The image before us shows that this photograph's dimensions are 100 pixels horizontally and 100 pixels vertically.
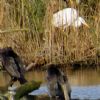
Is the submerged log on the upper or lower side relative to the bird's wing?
lower

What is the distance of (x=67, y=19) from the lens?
14312 millimetres

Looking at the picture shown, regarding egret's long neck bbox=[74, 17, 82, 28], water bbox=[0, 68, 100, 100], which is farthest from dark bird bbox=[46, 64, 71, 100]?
egret's long neck bbox=[74, 17, 82, 28]

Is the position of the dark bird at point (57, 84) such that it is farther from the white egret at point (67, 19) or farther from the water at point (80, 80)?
the white egret at point (67, 19)

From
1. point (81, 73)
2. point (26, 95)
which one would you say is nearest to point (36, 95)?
point (26, 95)

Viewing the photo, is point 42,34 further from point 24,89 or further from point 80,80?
point 24,89

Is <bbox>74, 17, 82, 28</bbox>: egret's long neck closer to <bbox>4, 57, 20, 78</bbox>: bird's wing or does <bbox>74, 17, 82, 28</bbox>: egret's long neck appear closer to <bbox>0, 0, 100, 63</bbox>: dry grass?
<bbox>0, 0, 100, 63</bbox>: dry grass

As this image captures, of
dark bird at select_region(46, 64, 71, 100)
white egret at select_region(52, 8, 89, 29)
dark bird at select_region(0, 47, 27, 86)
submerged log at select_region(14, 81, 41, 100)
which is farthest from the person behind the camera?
white egret at select_region(52, 8, 89, 29)

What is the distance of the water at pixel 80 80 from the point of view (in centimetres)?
1116

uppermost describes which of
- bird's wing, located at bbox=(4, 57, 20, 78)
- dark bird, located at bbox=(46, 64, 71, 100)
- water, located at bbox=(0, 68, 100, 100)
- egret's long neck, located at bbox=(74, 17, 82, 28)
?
egret's long neck, located at bbox=(74, 17, 82, 28)

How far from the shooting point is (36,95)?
10.9 metres

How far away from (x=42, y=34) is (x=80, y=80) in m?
2.16

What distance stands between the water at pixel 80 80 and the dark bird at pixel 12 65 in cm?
26

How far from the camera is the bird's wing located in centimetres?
1111

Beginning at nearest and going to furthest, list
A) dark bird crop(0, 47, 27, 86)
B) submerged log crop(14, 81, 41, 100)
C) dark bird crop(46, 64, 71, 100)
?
submerged log crop(14, 81, 41, 100), dark bird crop(46, 64, 71, 100), dark bird crop(0, 47, 27, 86)
